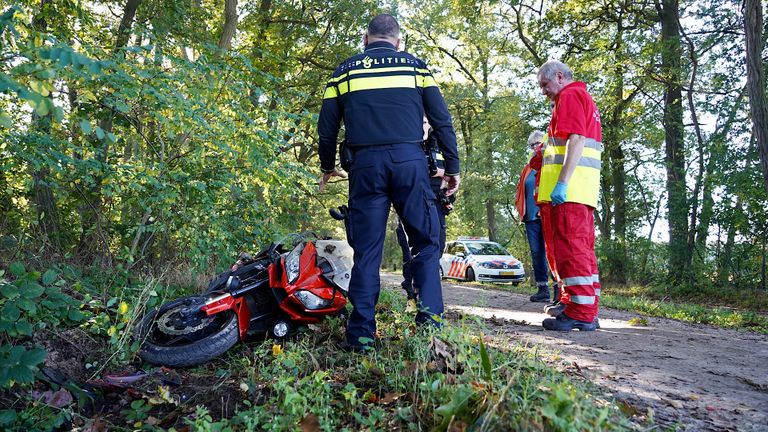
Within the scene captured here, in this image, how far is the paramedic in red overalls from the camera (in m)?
4.40

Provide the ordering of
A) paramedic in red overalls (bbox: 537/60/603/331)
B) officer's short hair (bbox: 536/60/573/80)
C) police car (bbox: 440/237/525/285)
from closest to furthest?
1. paramedic in red overalls (bbox: 537/60/603/331)
2. officer's short hair (bbox: 536/60/573/80)
3. police car (bbox: 440/237/525/285)

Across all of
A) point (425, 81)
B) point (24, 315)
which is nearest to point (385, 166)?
point (425, 81)

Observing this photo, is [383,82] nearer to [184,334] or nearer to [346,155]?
[346,155]

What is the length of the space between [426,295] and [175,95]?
3210mm

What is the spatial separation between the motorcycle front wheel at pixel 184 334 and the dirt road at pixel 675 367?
7.16 ft

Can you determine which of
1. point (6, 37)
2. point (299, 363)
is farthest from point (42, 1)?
point (299, 363)

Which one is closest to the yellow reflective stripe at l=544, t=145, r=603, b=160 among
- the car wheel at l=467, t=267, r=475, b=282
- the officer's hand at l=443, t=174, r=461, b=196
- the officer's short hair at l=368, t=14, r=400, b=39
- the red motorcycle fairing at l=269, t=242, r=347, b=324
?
the officer's hand at l=443, t=174, r=461, b=196

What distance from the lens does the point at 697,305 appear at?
9664 millimetres

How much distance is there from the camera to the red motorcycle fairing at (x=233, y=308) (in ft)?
12.0

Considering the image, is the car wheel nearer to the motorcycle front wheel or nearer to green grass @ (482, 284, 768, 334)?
green grass @ (482, 284, 768, 334)

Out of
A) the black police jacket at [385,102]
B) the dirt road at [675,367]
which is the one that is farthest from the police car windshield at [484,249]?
the black police jacket at [385,102]

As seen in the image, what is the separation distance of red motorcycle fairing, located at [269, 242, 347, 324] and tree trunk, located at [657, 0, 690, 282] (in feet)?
37.1

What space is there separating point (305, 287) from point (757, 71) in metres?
8.42

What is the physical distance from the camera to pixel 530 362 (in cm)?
239
